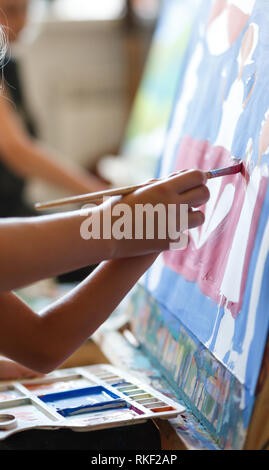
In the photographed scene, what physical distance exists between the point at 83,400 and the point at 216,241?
21cm

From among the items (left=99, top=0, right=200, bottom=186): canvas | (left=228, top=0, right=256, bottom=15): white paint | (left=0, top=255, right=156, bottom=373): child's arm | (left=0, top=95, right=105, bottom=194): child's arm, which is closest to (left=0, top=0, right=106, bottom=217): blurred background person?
(left=0, top=95, right=105, bottom=194): child's arm

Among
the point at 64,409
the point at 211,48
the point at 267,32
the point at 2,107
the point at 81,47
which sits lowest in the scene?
the point at 64,409

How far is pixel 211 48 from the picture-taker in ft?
2.55

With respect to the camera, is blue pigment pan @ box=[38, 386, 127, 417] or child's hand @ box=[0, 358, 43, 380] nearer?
blue pigment pan @ box=[38, 386, 127, 417]

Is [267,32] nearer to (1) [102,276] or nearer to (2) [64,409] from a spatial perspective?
(1) [102,276]

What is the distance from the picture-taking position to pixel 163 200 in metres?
0.53

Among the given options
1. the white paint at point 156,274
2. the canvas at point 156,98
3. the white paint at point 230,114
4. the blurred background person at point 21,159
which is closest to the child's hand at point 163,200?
the white paint at point 230,114

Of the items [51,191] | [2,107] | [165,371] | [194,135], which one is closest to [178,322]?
[165,371]

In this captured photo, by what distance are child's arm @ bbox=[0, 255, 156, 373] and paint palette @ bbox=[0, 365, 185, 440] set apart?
47 millimetres

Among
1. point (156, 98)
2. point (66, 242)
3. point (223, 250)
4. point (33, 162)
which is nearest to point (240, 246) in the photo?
point (223, 250)

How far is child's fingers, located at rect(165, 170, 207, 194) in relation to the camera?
21.4 inches

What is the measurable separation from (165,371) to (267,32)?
0.38 metres

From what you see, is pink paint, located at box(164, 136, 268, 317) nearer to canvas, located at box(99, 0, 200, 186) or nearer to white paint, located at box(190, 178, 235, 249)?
white paint, located at box(190, 178, 235, 249)

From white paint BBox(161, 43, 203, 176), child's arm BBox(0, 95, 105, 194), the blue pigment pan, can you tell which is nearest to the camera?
the blue pigment pan
